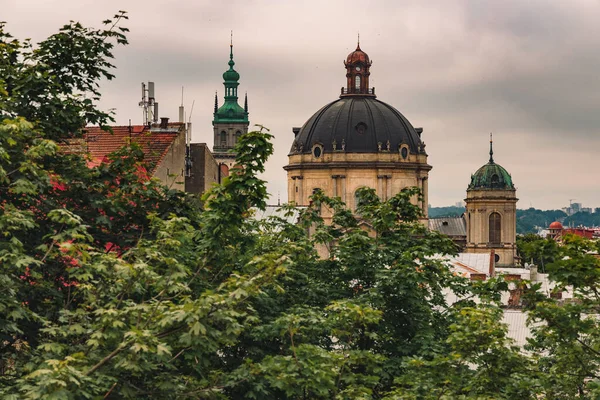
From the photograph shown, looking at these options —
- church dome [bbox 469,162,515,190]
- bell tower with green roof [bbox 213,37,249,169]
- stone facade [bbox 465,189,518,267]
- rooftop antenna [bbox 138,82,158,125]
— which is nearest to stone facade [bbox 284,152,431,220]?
stone facade [bbox 465,189,518,267]

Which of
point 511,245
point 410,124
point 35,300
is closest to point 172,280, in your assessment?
point 35,300

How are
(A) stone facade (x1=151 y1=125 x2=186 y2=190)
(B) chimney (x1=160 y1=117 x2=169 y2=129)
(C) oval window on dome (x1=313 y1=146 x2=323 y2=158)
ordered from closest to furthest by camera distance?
(A) stone facade (x1=151 y1=125 x2=186 y2=190) < (B) chimney (x1=160 y1=117 x2=169 y2=129) < (C) oval window on dome (x1=313 y1=146 x2=323 y2=158)

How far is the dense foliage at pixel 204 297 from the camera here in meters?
13.6

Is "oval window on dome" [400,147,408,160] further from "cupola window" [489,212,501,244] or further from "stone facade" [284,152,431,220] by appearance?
"cupola window" [489,212,501,244]

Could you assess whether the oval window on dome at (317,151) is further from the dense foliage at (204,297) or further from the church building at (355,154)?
the dense foliage at (204,297)

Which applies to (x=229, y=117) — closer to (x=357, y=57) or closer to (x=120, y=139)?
(x=357, y=57)

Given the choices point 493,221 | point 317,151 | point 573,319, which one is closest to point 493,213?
point 493,221

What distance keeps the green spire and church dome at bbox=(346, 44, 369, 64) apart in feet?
147

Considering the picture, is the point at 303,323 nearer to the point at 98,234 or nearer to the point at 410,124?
the point at 98,234

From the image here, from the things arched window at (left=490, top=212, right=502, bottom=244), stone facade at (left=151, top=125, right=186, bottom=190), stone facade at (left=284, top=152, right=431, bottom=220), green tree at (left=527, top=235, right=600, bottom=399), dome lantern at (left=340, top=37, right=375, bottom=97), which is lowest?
green tree at (left=527, top=235, right=600, bottom=399)

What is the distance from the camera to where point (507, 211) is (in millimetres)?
128625

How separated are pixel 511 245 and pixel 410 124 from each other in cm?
2476

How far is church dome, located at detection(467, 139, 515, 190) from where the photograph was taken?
422 feet

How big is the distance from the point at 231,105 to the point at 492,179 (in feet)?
162
